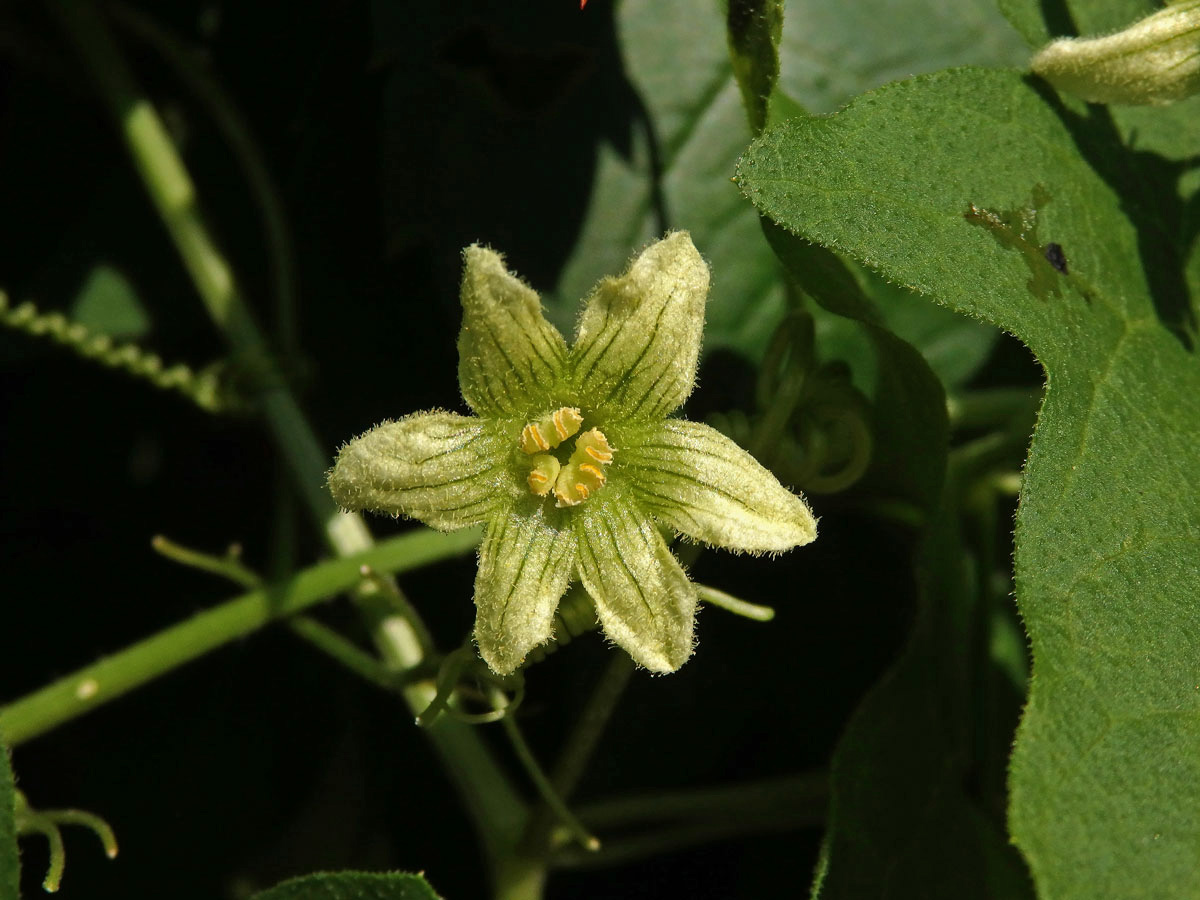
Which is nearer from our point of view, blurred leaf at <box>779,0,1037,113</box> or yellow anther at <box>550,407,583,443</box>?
yellow anther at <box>550,407,583,443</box>

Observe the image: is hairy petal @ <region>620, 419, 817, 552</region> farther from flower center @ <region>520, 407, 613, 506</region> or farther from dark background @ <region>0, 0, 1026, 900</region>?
dark background @ <region>0, 0, 1026, 900</region>

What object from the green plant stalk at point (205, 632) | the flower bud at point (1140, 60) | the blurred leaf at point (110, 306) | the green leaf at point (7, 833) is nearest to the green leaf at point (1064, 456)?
the flower bud at point (1140, 60)

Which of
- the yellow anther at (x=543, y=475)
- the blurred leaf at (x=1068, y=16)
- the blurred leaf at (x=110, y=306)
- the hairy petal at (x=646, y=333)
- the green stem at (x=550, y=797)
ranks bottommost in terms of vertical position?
the green stem at (x=550, y=797)

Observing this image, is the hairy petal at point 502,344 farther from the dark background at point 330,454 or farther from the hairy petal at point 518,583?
the dark background at point 330,454

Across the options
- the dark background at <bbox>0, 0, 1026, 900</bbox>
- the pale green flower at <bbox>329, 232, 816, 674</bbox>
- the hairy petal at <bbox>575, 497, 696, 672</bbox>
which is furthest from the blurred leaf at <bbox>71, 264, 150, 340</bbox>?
the hairy petal at <bbox>575, 497, 696, 672</bbox>

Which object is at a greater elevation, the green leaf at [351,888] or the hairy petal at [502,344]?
the hairy petal at [502,344]

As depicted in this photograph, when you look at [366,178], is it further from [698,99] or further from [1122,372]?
[1122,372]

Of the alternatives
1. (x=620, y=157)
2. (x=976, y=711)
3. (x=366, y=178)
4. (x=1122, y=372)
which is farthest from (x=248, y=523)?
(x=1122, y=372)
